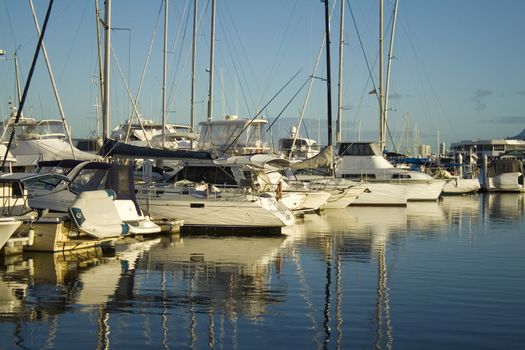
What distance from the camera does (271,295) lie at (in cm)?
1573

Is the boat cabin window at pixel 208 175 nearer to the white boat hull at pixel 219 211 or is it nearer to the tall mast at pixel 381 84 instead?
the white boat hull at pixel 219 211

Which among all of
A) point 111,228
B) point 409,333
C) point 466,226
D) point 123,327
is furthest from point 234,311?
point 466,226

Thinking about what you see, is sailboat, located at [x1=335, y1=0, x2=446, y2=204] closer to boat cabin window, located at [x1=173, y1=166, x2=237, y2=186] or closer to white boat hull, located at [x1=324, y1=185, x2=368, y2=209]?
white boat hull, located at [x1=324, y1=185, x2=368, y2=209]

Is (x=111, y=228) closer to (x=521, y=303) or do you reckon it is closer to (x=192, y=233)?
(x=192, y=233)

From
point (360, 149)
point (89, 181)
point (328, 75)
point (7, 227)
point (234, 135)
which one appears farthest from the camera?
point (360, 149)

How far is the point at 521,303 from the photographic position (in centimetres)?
1514

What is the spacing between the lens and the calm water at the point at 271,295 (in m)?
12.1

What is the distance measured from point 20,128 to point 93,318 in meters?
35.8

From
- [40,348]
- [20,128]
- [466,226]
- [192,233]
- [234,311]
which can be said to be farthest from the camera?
[20,128]

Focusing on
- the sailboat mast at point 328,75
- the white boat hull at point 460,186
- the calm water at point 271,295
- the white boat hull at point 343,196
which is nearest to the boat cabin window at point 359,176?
the white boat hull at point 343,196

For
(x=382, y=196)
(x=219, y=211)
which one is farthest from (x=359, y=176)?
(x=219, y=211)

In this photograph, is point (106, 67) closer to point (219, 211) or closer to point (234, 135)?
point (219, 211)

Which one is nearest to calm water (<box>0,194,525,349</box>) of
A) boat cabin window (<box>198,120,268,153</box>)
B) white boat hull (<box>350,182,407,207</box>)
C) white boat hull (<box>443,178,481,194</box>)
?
boat cabin window (<box>198,120,268,153</box>)

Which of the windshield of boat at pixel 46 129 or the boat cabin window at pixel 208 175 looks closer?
the boat cabin window at pixel 208 175
